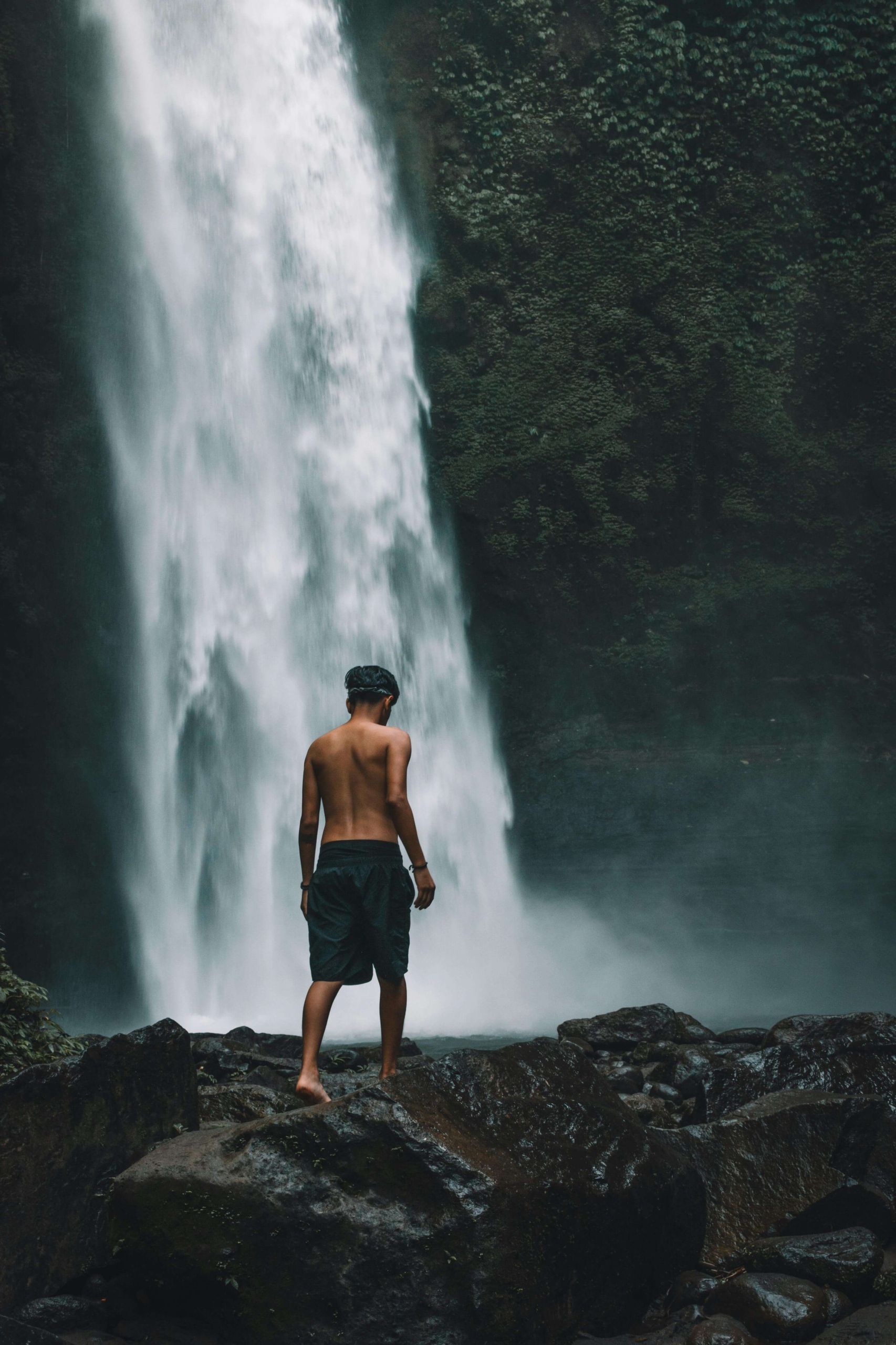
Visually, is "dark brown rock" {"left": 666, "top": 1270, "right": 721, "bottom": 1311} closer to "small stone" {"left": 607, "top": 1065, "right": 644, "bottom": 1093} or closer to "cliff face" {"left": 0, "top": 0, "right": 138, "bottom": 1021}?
"small stone" {"left": 607, "top": 1065, "right": 644, "bottom": 1093}

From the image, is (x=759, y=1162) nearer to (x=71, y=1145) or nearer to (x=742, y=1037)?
(x=71, y=1145)

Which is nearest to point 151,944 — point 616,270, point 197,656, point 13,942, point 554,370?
point 13,942

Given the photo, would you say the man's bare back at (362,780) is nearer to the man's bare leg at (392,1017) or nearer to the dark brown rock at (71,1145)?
the man's bare leg at (392,1017)

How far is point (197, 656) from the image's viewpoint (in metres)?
13.5

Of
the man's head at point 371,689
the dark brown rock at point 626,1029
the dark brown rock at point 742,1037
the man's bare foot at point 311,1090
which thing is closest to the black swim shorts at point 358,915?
the man's bare foot at point 311,1090

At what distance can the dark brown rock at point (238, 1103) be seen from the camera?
12.5 feet

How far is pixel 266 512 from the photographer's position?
1416 centimetres

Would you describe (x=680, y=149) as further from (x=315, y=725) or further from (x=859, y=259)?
(x=315, y=725)

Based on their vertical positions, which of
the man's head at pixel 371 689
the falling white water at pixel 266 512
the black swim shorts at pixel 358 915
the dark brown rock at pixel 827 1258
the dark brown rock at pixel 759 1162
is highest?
the falling white water at pixel 266 512

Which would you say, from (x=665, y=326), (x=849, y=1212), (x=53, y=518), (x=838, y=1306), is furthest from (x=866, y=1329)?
(x=665, y=326)

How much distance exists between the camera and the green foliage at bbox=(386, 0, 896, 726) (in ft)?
53.6

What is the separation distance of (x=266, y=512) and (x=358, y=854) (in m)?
11.2

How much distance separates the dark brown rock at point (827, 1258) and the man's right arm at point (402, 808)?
1.49 m

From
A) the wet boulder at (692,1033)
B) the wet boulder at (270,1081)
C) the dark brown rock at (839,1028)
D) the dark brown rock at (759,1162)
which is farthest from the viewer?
the wet boulder at (692,1033)
